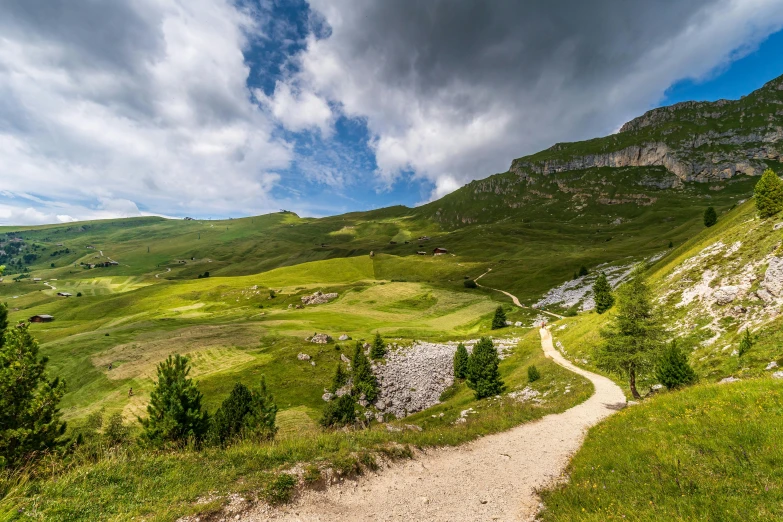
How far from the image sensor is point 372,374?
68.3 meters

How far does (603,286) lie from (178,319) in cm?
13949

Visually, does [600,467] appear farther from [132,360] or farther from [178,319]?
[178,319]

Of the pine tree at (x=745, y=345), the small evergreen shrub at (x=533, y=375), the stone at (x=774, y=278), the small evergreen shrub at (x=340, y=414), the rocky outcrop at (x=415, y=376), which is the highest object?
the stone at (x=774, y=278)

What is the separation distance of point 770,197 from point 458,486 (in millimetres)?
58408

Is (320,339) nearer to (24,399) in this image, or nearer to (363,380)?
(363,380)

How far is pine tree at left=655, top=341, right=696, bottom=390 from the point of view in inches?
885

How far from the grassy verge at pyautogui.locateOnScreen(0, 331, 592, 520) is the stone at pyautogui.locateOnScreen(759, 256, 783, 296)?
31036 mm

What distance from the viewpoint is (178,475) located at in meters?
12.2

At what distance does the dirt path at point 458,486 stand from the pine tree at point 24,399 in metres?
17.0

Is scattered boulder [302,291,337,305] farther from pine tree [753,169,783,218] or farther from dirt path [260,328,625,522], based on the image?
pine tree [753,169,783,218]

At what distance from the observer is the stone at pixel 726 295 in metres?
31.2

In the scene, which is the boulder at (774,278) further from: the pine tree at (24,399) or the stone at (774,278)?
the pine tree at (24,399)

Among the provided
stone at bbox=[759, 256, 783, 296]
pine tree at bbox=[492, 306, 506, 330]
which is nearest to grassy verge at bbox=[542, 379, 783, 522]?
stone at bbox=[759, 256, 783, 296]

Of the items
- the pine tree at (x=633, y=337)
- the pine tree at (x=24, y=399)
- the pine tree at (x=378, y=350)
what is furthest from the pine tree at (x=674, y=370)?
the pine tree at (x=378, y=350)
